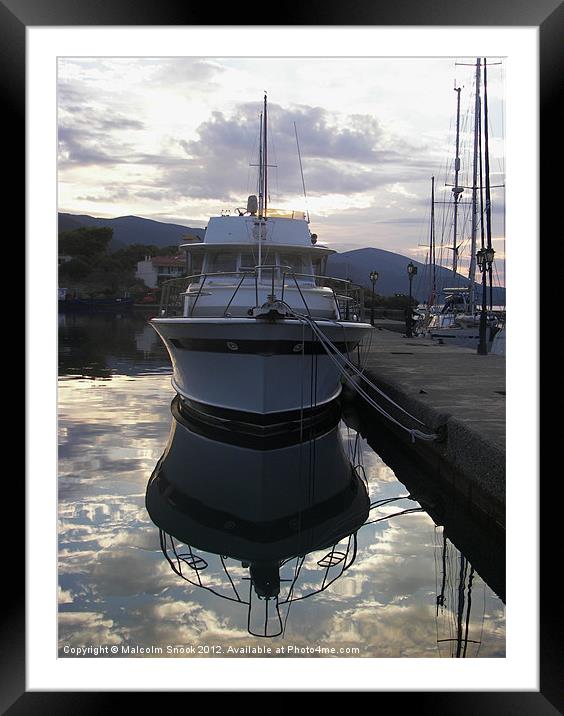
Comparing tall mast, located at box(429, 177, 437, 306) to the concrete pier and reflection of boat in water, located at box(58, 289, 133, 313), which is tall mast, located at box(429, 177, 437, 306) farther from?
reflection of boat in water, located at box(58, 289, 133, 313)

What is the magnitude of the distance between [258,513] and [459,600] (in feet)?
8.02

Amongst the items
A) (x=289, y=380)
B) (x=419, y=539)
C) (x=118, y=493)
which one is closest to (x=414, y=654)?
(x=419, y=539)

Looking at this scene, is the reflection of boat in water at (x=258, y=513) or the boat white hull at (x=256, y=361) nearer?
the reflection of boat in water at (x=258, y=513)

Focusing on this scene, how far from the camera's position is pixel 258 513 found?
7141mm

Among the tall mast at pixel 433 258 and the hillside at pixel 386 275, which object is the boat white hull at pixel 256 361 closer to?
the hillside at pixel 386 275

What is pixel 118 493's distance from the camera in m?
7.77

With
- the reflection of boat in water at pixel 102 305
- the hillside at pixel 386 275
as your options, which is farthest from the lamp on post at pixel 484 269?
the reflection of boat in water at pixel 102 305

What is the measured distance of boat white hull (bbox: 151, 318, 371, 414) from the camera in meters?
9.41

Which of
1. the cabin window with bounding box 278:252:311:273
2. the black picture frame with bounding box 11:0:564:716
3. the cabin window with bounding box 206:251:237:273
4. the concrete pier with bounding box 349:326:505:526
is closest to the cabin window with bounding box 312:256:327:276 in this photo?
the cabin window with bounding box 278:252:311:273

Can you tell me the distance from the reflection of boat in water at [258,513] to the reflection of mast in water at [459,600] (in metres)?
0.76

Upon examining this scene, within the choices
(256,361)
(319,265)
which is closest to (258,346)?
(256,361)

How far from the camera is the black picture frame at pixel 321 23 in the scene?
2.86m

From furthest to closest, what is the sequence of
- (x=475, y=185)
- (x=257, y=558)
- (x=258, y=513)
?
1. (x=475, y=185)
2. (x=258, y=513)
3. (x=257, y=558)

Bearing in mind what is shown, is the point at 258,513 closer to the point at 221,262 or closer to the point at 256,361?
the point at 256,361
